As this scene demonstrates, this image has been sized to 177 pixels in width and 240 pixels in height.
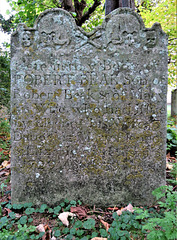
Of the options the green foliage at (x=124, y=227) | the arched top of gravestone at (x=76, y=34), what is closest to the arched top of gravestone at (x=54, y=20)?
the arched top of gravestone at (x=76, y=34)

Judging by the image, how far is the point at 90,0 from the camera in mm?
6855

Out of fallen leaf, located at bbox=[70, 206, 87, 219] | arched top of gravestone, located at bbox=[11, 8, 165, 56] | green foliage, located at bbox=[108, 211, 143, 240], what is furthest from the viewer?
arched top of gravestone, located at bbox=[11, 8, 165, 56]

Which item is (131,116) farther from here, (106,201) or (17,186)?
(17,186)

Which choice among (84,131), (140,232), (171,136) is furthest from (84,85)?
(171,136)

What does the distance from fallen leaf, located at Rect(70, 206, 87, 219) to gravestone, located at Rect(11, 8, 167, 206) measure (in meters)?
0.20

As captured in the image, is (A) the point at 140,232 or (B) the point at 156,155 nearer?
(A) the point at 140,232

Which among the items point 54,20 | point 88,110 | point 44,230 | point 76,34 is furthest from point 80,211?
point 54,20

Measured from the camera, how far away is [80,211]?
8.61ft

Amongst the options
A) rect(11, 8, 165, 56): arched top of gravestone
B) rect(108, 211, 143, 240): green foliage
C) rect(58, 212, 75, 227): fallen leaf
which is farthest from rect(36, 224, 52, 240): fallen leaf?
rect(11, 8, 165, 56): arched top of gravestone

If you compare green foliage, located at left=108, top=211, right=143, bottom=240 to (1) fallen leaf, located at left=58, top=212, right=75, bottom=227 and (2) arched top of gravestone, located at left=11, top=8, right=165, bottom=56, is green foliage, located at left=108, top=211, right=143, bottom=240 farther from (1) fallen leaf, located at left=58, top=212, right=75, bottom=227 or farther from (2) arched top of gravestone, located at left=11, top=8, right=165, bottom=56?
(2) arched top of gravestone, located at left=11, top=8, right=165, bottom=56

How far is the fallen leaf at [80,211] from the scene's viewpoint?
254cm

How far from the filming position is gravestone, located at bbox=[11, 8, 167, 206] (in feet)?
8.89

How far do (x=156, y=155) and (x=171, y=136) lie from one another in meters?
2.25

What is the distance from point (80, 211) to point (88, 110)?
147 centimetres
